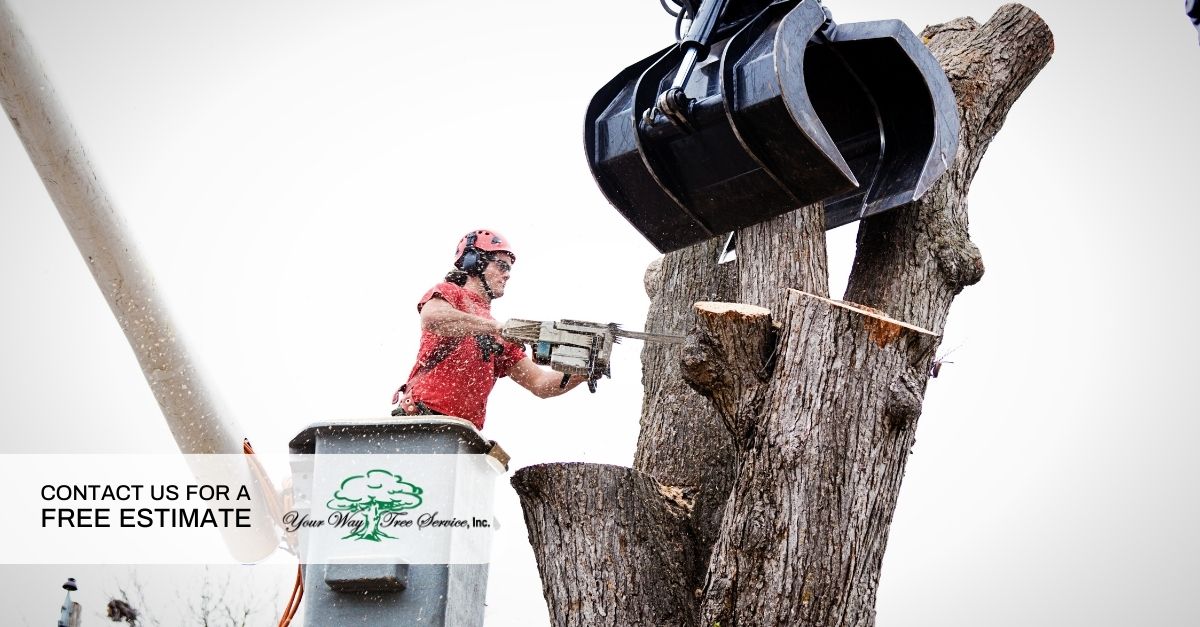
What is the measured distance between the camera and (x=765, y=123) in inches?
133

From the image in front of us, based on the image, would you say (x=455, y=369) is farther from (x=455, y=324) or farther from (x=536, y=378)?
(x=536, y=378)

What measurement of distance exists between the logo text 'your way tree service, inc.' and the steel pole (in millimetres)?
1026

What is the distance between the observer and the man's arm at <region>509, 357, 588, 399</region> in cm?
516

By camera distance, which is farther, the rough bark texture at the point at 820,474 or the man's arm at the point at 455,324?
the man's arm at the point at 455,324

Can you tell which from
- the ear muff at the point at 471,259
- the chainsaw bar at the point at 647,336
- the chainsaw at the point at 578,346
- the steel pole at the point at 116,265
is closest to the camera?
the steel pole at the point at 116,265

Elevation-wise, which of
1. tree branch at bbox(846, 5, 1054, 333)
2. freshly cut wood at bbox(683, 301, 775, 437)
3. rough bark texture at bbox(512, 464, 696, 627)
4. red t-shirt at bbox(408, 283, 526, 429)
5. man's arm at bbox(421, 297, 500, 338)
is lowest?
rough bark texture at bbox(512, 464, 696, 627)

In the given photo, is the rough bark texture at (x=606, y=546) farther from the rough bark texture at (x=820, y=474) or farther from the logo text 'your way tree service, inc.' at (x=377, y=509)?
the logo text 'your way tree service, inc.' at (x=377, y=509)

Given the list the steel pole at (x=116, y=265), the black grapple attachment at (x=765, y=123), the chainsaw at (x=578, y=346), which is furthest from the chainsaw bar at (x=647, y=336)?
the steel pole at (x=116, y=265)

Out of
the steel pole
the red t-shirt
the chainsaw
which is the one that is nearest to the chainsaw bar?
the chainsaw

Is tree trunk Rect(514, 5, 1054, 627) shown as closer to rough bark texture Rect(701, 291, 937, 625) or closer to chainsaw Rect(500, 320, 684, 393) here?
rough bark texture Rect(701, 291, 937, 625)

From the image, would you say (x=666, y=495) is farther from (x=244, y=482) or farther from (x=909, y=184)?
(x=244, y=482)

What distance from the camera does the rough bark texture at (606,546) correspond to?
10.6 feet

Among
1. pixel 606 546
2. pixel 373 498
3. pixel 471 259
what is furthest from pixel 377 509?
pixel 471 259

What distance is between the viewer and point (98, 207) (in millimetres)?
4301
